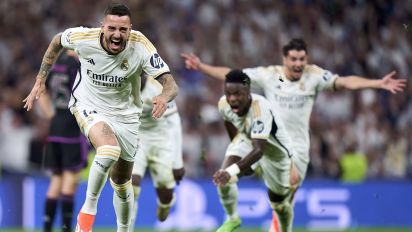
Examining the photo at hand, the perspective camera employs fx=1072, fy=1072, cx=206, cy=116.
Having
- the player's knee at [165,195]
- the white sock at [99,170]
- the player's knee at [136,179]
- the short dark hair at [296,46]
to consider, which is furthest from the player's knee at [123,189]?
the short dark hair at [296,46]

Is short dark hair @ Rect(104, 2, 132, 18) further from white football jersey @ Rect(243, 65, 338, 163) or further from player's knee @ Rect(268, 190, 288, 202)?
player's knee @ Rect(268, 190, 288, 202)

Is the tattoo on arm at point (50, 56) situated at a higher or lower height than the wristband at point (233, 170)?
higher

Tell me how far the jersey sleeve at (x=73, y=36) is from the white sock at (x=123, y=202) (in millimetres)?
1433

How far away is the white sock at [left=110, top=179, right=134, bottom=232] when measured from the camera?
420 inches

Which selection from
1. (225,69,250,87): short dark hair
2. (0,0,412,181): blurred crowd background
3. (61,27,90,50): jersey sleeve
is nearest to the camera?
(61,27,90,50): jersey sleeve

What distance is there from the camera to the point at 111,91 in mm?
10422

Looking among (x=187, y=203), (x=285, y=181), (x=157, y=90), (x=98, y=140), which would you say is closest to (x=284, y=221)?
(x=285, y=181)

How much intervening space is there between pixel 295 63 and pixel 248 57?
24.9 ft

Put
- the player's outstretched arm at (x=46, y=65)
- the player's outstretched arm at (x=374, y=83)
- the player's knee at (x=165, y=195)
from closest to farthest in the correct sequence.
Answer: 1. the player's outstretched arm at (x=46, y=65)
2. the player's outstretched arm at (x=374, y=83)
3. the player's knee at (x=165, y=195)

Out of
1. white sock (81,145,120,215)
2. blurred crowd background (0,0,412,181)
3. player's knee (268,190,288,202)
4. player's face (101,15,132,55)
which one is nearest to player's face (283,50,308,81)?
player's knee (268,190,288,202)

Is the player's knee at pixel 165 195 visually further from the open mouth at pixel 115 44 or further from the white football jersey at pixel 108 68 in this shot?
the open mouth at pixel 115 44

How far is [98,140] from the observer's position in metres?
10.0

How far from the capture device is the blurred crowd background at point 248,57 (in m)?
18.9

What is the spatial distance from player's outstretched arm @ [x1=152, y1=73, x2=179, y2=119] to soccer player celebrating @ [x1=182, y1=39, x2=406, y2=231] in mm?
2988
